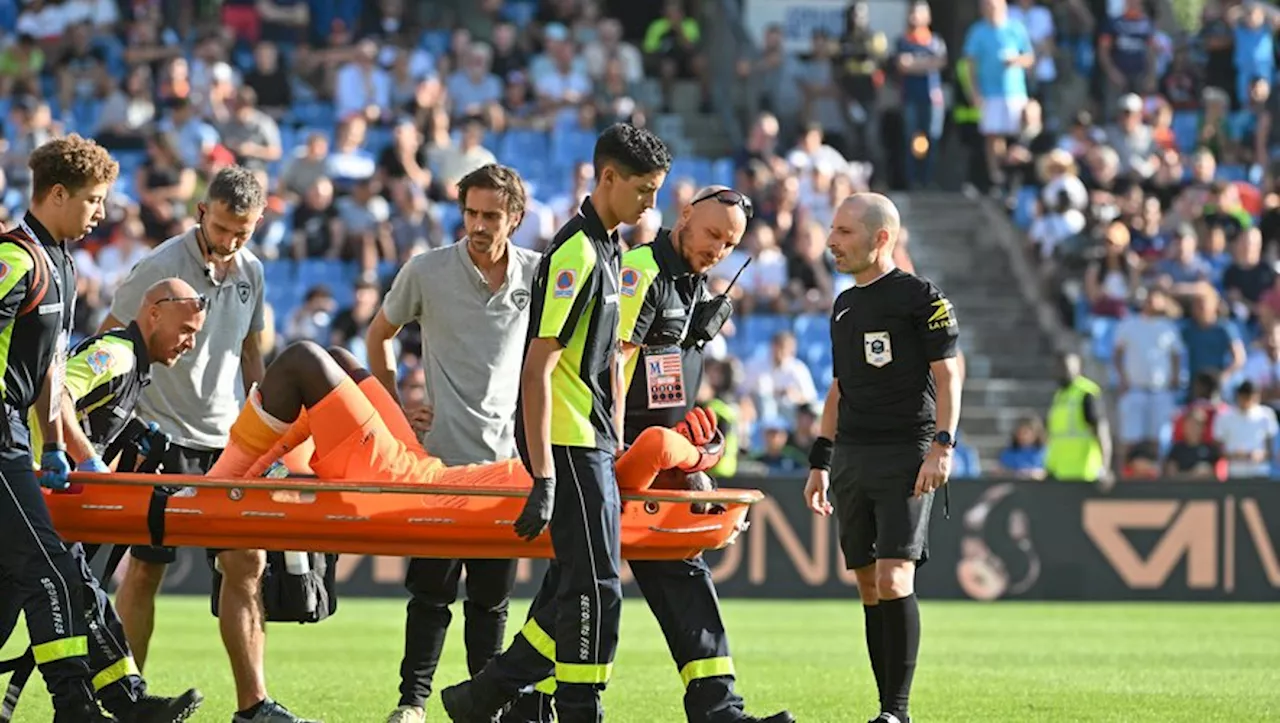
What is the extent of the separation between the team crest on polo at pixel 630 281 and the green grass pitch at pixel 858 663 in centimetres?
220

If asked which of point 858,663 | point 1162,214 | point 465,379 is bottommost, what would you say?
point 858,663

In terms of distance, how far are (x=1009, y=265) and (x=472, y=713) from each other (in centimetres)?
1689

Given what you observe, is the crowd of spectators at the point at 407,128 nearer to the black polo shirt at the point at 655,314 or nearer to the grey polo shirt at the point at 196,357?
the grey polo shirt at the point at 196,357

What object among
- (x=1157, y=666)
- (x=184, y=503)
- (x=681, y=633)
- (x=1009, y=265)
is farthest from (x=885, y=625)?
(x=1009, y=265)

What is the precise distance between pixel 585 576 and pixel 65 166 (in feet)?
7.63

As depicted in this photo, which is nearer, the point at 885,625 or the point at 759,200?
the point at 885,625

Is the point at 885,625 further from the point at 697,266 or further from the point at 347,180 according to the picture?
the point at 347,180

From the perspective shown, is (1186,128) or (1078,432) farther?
(1186,128)

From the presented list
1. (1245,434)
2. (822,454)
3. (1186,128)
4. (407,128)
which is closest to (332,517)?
(822,454)

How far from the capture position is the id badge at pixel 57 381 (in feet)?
25.8

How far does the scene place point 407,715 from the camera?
907 centimetres

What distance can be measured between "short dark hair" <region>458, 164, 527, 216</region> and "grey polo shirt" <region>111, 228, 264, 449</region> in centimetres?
110

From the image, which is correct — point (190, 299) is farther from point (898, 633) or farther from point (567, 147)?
point (567, 147)

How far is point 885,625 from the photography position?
882 cm
